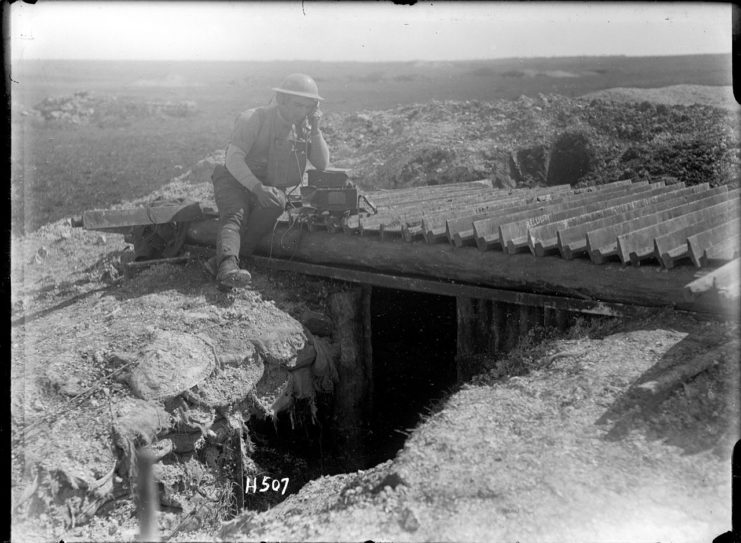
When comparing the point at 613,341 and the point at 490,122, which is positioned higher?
the point at 490,122

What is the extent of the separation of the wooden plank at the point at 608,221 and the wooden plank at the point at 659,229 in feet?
1.15

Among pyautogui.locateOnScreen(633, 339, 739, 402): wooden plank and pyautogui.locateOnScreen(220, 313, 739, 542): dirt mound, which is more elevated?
pyautogui.locateOnScreen(633, 339, 739, 402): wooden plank

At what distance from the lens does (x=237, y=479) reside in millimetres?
5957

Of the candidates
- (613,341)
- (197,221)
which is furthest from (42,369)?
(613,341)

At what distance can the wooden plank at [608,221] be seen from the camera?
5.61 m

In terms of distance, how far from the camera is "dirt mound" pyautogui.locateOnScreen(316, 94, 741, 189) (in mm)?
10852

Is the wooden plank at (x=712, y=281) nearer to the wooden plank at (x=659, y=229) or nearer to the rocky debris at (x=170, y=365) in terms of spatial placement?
the wooden plank at (x=659, y=229)

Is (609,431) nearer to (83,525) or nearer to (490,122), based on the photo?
(83,525)

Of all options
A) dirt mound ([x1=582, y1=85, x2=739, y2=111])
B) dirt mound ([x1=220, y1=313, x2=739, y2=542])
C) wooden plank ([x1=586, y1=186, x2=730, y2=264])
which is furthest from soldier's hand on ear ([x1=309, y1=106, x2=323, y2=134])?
dirt mound ([x1=582, y1=85, x2=739, y2=111])

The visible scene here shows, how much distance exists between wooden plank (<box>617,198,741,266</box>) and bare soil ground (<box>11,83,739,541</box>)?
502 mm

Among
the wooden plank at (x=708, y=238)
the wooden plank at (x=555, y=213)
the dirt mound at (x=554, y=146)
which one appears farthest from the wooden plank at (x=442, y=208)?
the dirt mound at (x=554, y=146)

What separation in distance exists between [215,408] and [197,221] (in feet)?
9.97

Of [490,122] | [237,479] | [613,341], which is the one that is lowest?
A: [237,479]

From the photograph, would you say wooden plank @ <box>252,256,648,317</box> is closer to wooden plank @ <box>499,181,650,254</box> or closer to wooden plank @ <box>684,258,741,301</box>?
wooden plank @ <box>499,181,650,254</box>
